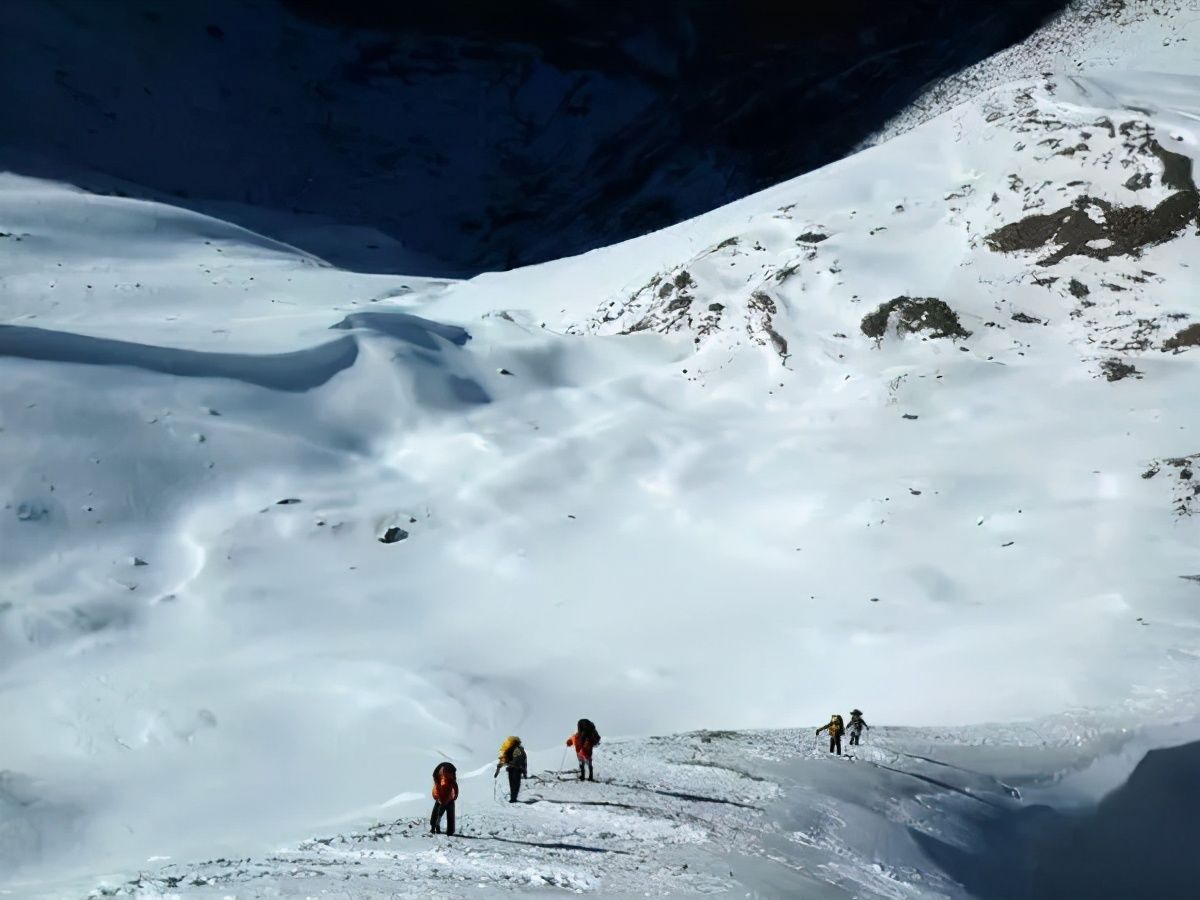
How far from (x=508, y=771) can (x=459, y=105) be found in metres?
38.6

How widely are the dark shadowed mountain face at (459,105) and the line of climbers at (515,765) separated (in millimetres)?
25584

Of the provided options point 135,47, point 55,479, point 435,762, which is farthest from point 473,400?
point 135,47

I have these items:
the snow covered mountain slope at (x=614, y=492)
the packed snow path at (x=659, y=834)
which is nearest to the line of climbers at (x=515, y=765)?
the packed snow path at (x=659, y=834)

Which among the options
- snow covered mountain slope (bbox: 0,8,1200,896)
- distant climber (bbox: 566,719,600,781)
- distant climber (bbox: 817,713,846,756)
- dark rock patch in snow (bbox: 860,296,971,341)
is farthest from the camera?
dark rock patch in snow (bbox: 860,296,971,341)

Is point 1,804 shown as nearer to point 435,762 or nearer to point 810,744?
point 435,762

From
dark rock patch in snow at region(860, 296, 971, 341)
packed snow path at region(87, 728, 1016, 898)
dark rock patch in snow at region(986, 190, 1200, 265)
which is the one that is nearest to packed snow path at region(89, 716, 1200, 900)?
packed snow path at region(87, 728, 1016, 898)

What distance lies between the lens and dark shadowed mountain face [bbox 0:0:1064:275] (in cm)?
3781

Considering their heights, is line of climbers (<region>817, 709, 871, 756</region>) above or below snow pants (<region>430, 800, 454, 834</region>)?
above

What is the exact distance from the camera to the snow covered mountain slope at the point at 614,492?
14.2 metres

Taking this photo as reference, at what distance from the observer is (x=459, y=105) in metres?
45.3

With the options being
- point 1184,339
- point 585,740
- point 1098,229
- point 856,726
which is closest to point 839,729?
point 856,726

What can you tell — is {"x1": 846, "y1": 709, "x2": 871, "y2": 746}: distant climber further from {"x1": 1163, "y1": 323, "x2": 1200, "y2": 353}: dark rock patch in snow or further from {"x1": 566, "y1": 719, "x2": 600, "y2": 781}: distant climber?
{"x1": 1163, "y1": 323, "x2": 1200, "y2": 353}: dark rock patch in snow

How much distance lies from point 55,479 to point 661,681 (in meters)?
10.2

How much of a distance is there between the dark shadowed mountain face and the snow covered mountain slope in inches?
305
